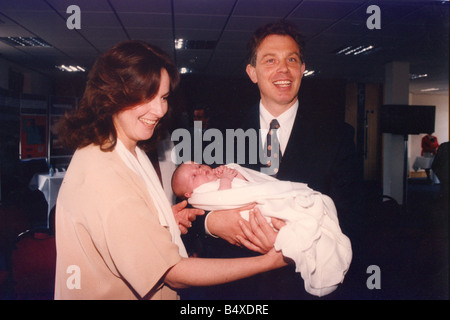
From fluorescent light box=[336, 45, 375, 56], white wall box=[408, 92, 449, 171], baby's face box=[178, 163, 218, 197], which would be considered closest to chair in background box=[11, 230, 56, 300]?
baby's face box=[178, 163, 218, 197]

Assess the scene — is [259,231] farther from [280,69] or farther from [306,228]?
[280,69]

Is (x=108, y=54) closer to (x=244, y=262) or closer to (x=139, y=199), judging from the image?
(x=139, y=199)

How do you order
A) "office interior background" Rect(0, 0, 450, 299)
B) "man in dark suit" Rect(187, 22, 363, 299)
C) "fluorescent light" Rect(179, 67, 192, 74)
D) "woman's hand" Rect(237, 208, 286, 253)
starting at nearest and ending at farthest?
"woman's hand" Rect(237, 208, 286, 253) → "man in dark suit" Rect(187, 22, 363, 299) → "office interior background" Rect(0, 0, 450, 299) → "fluorescent light" Rect(179, 67, 192, 74)

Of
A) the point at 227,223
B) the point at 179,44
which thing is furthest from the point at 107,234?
the point at 179,44

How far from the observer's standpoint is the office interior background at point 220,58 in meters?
3.54

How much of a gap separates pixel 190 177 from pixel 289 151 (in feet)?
1.49

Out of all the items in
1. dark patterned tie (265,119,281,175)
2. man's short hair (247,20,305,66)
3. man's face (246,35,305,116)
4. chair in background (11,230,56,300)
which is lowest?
chair in background (11,230,56,300)

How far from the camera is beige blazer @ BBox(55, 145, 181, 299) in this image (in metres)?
0.91

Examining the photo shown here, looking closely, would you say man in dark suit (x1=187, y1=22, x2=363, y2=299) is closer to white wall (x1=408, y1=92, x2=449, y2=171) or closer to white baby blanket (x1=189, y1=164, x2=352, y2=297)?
white baby blanket (x1=189, y1=164, x2=352, y2=297)

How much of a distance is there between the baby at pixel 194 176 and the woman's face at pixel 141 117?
1.05 ft

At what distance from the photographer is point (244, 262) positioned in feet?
3.34

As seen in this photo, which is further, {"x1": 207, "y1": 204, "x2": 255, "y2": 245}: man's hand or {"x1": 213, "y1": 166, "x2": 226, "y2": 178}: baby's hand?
{"x1": 213, "y1": 166, "x2": 226, "y2": 178}: baby's hand

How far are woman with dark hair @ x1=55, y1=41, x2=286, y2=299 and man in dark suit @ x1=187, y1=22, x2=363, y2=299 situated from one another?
0.71ft
